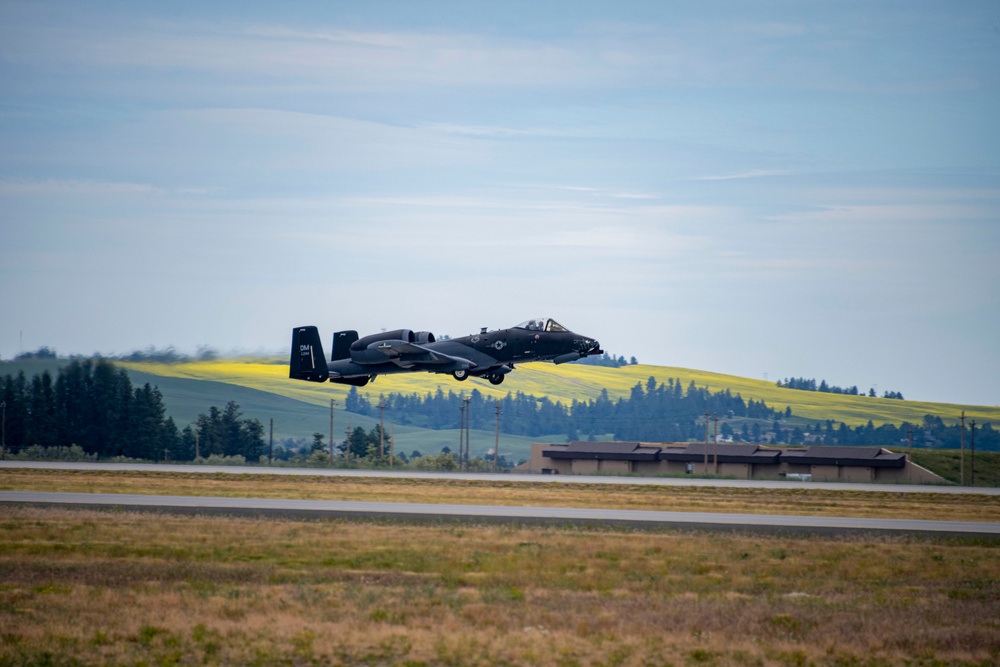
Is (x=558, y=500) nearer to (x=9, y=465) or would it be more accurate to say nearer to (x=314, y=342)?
(x=314, y=342)

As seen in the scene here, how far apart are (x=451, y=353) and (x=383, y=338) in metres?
2.99

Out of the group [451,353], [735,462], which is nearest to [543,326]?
[451,353]

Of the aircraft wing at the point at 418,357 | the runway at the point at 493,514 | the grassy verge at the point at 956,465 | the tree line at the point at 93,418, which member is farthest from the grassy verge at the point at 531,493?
the grassy verge at the point at 956,465

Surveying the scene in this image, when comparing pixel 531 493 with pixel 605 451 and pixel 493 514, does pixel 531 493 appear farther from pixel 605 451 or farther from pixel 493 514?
pixel 605 451

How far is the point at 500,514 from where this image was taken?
1736 inches

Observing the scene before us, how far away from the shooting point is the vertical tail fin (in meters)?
49.1

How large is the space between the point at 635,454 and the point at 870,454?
75.2 ft

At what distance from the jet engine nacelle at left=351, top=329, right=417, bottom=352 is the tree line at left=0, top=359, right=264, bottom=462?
6051 cm

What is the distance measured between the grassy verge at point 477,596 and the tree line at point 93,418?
73.3 m

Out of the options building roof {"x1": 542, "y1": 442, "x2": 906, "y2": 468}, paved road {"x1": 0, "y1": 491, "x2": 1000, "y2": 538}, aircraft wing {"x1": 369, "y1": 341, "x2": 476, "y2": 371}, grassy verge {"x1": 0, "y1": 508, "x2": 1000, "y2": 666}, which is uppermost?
aircraft wing {"x1": 369, "y1": 341, "x2": 476, "y2": 371}

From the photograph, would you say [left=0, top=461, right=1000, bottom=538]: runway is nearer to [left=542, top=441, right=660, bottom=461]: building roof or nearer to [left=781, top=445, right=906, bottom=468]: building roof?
[left=781, top=445, right=906, bottom=468]: building roof

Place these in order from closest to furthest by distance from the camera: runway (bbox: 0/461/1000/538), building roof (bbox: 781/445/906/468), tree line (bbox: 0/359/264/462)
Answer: runway (bbox: 0/461/1000/538)
building roof (bbox: 781/445/906/468)
tree line (bbox: 0/359/264/462)

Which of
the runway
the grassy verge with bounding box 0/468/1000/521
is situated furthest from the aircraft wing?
the grassy verge with bounding box 0/468/1000/521

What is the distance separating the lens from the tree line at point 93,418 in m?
108
